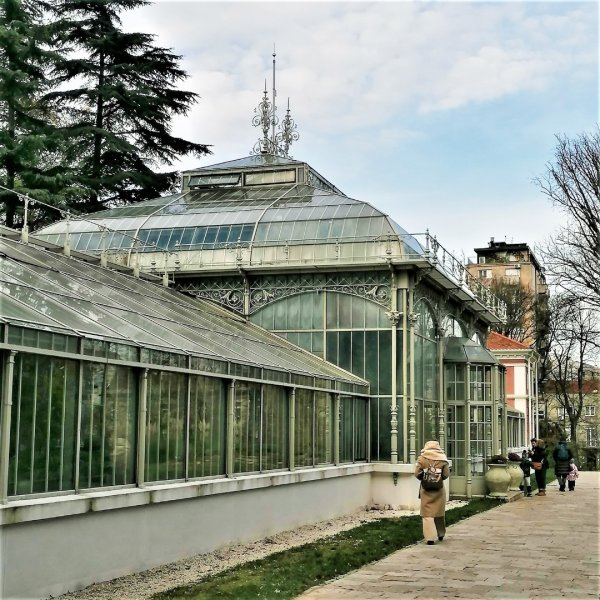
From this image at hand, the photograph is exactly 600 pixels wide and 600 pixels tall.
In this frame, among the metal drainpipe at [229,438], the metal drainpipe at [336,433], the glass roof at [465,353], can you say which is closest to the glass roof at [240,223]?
the glass roof at [465,353]

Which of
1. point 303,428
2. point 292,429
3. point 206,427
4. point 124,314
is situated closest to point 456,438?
point 303,428

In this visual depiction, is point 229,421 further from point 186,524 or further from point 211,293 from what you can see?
point 211,293

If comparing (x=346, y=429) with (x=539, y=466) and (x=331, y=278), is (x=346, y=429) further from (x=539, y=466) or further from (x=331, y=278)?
(x=539, y=466)

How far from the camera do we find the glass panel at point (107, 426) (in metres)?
10.3

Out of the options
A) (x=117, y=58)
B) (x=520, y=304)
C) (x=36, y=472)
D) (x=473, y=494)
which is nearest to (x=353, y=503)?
(x=473, y=494)

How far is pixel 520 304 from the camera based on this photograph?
56406 mm

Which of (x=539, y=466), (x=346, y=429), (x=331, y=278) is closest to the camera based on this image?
(x=346, y=429)

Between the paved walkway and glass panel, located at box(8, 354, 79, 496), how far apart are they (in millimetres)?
3098

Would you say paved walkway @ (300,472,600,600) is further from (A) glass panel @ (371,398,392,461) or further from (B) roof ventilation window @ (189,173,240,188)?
(B) roof ventilation window @ (189,173,240,188)

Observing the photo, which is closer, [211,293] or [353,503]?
[353,503]

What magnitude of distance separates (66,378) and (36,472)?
1171mm

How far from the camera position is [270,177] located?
87.2 feet

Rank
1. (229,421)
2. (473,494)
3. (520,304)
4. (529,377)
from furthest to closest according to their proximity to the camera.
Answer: (520,304) → (529,377) → (473,494) → (229,421)

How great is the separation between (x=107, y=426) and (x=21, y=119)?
71.3 feet
